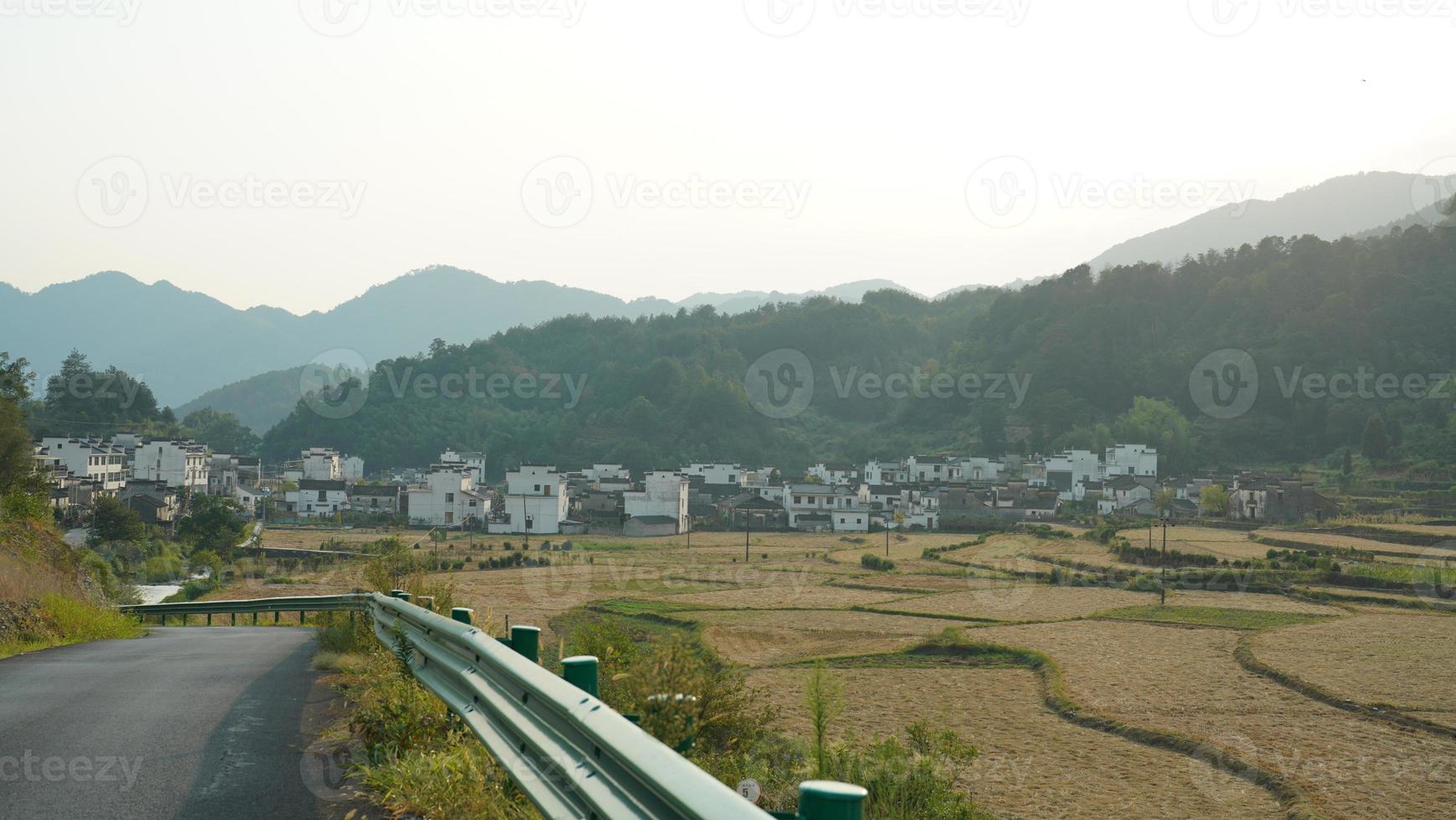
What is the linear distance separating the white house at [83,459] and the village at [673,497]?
0.10 m

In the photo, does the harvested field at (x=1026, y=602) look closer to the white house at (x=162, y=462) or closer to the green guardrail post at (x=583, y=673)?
the green guardrail post at (x=583, y=673)

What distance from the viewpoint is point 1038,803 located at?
1470cm

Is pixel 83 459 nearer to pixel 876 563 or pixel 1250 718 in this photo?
pixel 876 563

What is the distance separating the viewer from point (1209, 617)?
3578 cm

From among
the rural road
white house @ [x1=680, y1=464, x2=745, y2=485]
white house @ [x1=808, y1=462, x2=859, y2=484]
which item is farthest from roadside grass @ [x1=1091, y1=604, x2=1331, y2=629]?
white house @ [x1=680, y1=464, x2=745, y2=485]

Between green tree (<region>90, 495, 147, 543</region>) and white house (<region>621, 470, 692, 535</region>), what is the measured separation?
3340cm

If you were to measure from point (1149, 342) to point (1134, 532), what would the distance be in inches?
2318

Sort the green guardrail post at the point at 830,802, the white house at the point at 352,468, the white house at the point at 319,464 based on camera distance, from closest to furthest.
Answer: the green guardrail post at the point at 830,802 < the white house at the point at 319,464 < the white house at the point at 352,468

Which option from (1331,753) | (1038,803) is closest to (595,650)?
(1038,803)

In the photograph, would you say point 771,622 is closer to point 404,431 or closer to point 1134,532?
point 1134,532

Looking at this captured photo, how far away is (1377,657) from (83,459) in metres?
66.1

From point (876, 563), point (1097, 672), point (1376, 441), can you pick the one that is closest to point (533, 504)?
point (876, 563)

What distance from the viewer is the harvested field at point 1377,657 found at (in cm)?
2303

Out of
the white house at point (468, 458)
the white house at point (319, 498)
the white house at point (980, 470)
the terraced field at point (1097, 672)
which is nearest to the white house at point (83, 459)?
the white house at point (319, 498)
